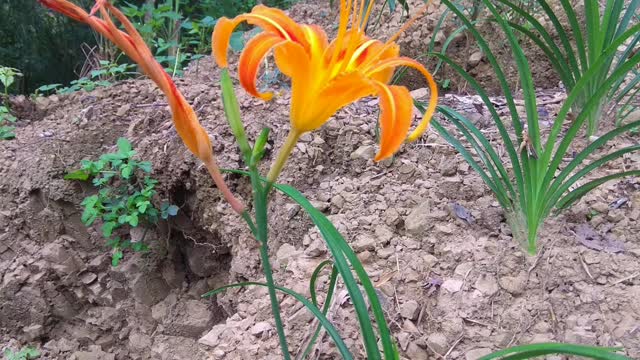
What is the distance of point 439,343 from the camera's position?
1.40 m

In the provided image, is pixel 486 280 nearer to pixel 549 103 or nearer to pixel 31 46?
pixel 549 103

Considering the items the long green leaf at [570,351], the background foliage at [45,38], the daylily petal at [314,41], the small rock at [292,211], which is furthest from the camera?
the background foliage at [45,38]

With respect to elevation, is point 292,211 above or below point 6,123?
above

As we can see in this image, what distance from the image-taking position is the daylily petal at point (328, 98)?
828 mm

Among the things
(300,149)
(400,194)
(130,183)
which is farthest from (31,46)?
(400,194)

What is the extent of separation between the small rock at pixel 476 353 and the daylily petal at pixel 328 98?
2.60 feet

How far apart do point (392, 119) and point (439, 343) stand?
0.82 m

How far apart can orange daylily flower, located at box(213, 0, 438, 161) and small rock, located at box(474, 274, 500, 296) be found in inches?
30.7

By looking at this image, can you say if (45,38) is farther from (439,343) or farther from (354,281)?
(354,281)

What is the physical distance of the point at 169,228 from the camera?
2.29 metres

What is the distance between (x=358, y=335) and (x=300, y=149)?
781mm

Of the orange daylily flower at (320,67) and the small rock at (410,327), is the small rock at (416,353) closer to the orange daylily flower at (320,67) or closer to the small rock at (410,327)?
the small rock at (410,327)

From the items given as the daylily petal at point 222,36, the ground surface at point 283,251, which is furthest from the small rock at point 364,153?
the daylily petal at point 222,36

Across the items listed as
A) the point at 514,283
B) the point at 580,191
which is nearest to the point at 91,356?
the point at 514,283
